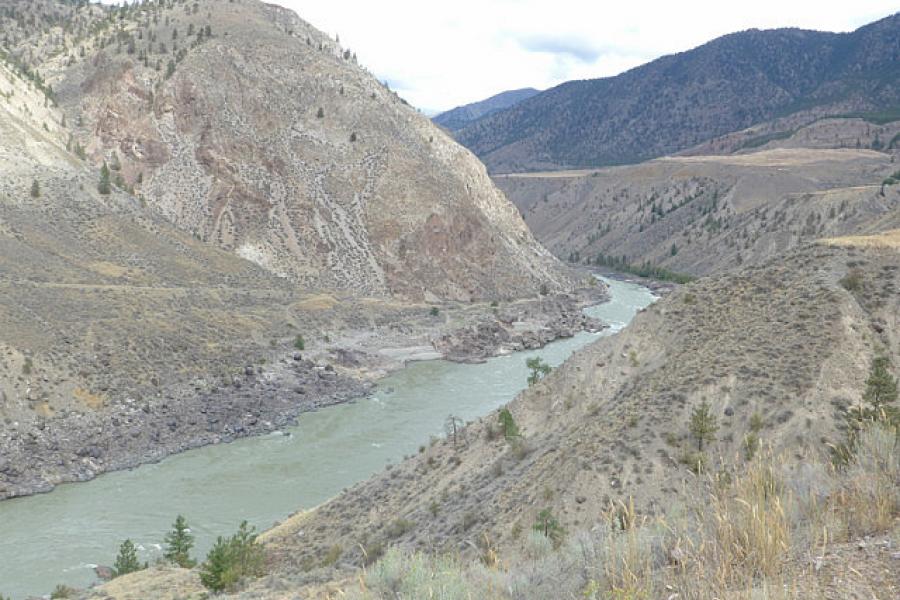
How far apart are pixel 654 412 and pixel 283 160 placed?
192ft

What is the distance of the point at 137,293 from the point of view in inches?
1768

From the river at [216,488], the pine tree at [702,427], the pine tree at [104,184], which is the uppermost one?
the pine tree at [104,184]

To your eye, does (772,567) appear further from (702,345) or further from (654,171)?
(654,171)

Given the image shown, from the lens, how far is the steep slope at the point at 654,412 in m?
14.2

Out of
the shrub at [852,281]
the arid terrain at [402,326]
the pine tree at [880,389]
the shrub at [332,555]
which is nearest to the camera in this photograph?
the arid terrain at [402,326]

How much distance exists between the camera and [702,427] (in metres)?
14.5

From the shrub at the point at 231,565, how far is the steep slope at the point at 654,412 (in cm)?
78

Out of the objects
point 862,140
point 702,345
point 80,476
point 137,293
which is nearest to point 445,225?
point 137,293

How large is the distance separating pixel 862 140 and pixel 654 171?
4223 cm

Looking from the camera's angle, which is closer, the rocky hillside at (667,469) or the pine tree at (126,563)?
the rocky hillside at (667,469)

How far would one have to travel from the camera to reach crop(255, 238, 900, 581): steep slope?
14.2 metres

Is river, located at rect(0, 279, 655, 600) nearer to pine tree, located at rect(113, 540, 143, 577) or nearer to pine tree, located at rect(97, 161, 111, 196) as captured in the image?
pine tree, located at rect(113, 540, 143, 577)

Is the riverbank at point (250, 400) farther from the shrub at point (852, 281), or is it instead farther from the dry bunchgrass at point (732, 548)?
the dry bunchgrass at point (732, 548)

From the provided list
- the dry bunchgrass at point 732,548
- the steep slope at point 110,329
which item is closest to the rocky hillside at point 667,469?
the dry bunchgrass at point 732,548
